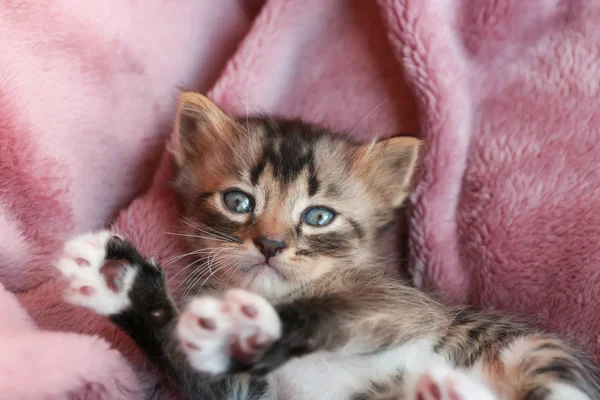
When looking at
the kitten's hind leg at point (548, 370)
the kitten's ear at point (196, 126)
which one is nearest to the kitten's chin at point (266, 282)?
the kitten's ear at point (196, 126)

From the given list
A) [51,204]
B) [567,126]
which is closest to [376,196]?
[567,126]

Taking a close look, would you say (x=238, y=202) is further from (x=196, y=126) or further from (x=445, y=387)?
(x=445, y=387)

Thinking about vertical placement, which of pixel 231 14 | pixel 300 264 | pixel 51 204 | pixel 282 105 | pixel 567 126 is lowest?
pixel 51 204

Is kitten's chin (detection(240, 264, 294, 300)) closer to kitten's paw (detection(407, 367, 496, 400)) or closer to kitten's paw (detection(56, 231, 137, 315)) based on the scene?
kitten's paw (detection(56, 231, 137, 315))

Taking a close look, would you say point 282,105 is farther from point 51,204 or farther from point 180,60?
point 51,204

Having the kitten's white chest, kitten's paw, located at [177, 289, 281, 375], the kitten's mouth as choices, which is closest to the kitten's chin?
the kitten's mouth

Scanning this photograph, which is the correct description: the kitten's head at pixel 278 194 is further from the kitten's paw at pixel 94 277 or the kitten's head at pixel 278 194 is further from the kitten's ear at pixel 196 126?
the kitten's paw at pixel 94 277

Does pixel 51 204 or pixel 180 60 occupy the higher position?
pixel 180 60
